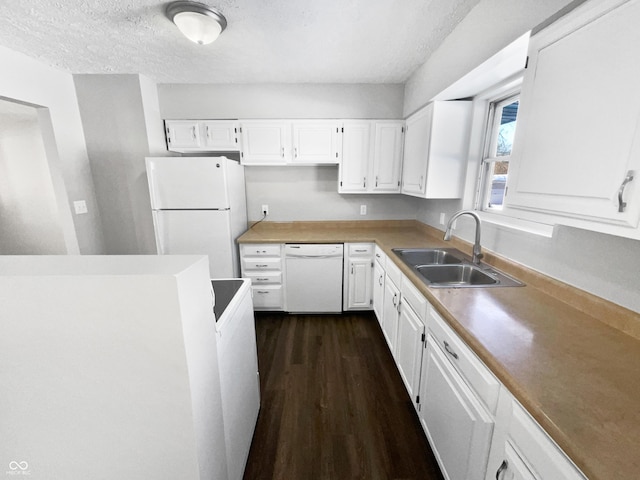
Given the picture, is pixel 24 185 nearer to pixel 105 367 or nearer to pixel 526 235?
pixel 105 367

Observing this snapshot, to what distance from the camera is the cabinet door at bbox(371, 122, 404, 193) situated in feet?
8.38

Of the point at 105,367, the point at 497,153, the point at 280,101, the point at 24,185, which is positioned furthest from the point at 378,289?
the point at 24,185

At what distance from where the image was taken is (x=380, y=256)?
2285mm

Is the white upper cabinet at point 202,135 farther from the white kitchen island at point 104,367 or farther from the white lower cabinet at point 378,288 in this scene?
the white kitchen island at point 104,367

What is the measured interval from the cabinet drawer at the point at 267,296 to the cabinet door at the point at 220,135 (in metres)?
1.50

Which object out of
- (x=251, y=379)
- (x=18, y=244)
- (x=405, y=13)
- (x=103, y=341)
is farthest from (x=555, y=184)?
(x=18, y=244)

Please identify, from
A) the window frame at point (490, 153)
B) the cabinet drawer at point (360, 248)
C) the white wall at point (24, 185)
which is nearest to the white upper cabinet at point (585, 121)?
the window frame at point (490, 153)

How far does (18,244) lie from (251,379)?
3739 millimetres

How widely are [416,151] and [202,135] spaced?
216 centimetres

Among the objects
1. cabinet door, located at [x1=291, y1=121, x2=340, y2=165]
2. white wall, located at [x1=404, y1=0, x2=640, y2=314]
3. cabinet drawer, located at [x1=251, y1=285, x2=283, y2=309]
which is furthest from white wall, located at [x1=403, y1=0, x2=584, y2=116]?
Answer: cabinet drawer, located at [x1=251, y1=285, x2=283, y2=309]

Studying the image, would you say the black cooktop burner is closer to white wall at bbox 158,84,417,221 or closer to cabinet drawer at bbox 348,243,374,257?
cabinet drawer at bbox 348,243,374,257

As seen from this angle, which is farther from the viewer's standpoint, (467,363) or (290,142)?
(290,142)

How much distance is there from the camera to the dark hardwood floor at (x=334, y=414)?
128cm

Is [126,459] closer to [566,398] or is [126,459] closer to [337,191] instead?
[566,398]
